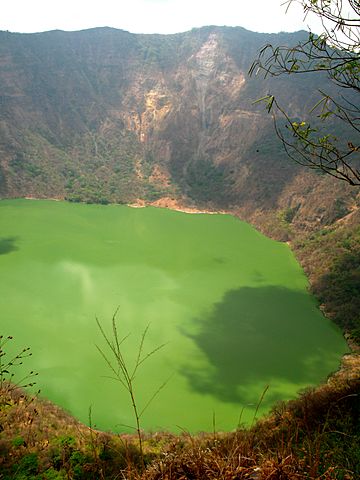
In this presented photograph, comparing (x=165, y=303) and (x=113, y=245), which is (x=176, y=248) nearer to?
(x=113, y=245)

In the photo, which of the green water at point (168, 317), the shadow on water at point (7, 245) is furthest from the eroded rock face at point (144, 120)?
the shadow on water at point (7, 245)

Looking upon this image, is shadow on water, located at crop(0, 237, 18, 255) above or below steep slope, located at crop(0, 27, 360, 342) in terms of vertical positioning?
below

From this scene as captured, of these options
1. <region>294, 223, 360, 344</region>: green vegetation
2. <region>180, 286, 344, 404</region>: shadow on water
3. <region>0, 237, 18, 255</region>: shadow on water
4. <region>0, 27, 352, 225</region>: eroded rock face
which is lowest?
<region>0, 237, 18, 255</region>: shadow on water

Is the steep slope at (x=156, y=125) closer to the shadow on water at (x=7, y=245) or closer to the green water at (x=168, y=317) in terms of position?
the green water at (x=168, y=317)

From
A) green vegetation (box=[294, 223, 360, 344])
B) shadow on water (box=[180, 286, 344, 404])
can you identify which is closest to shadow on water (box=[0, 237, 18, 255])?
shadow on water (box=[180, 286, 344, 404])

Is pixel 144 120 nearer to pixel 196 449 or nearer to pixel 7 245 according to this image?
pixel 7 245

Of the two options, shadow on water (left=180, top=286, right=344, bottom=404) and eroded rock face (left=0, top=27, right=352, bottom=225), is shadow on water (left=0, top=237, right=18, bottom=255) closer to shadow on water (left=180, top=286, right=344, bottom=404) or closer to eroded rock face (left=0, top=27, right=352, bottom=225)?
eroded rock face (left=0, top=27, right=352, bottom=225)

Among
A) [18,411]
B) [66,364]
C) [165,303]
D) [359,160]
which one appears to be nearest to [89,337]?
[66,364]
